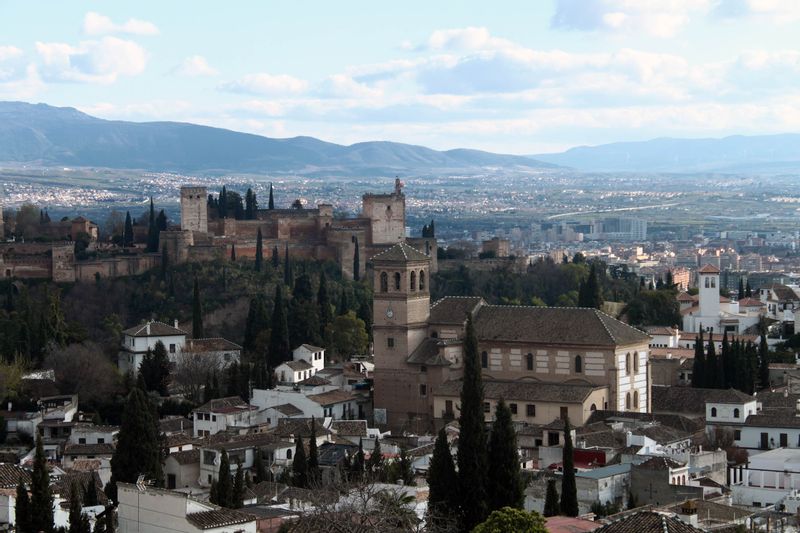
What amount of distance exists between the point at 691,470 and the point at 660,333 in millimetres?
25330

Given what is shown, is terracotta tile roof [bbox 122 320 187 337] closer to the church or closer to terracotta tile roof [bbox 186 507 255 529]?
the church

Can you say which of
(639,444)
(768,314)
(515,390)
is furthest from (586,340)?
(768,314)

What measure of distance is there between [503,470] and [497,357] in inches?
691

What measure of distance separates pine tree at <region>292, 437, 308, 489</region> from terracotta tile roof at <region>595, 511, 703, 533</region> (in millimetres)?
16776

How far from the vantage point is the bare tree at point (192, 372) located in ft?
198

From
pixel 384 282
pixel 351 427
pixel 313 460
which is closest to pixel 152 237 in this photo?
pixel 384 282

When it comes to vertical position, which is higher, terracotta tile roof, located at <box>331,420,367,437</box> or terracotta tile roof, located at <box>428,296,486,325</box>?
terracotta tile roof, located at <box>428,296,486,325</box>

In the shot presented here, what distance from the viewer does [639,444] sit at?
44094mm

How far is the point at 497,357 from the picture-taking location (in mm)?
54219

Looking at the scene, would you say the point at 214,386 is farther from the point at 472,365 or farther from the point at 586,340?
the point at 472,365

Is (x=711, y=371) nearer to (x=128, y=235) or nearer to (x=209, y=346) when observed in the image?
(x=209, y=346)

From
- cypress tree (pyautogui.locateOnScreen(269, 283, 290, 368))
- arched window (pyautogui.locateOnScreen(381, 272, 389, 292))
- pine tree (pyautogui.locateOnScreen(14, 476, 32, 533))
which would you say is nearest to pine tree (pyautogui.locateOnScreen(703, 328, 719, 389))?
arched window (pyautogui.locateOnScreen(381, 272, 389, 292))

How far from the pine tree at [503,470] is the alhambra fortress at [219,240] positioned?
142 ft

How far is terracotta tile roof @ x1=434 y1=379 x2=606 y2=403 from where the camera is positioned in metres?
51.1
